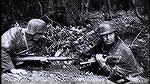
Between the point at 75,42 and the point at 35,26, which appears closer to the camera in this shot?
the point at 35,26

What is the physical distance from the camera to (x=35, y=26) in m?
5.57

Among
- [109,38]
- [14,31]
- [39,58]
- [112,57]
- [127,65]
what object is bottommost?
[127,65]

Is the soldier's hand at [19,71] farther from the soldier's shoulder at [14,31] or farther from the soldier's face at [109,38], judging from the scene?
the soldier's face at [109,38]

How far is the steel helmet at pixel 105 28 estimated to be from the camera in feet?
18.2

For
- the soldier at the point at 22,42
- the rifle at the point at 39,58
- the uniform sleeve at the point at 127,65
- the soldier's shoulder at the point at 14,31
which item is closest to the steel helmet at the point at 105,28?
the uniform sleeve at the point at 127,65

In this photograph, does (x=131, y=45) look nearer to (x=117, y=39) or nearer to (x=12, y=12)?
(x=117, y=39)

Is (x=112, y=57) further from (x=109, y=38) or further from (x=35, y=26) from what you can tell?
(x=35, y=26)

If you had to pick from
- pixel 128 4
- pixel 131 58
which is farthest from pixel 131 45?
pixel 128 4

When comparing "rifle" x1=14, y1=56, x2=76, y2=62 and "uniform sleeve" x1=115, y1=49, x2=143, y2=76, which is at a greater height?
"rifle" x1=14, y1=56, x2=76, y2=62

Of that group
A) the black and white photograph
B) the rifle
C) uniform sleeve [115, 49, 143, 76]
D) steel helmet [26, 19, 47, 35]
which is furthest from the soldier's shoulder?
uniform sleeve [115, 49, 143, 76]

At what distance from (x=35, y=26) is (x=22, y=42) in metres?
0.35

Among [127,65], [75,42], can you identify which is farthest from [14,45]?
[127,65]

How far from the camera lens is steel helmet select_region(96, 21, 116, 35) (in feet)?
18.2

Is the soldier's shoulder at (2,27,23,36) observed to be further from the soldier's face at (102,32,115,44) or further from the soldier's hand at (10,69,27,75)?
the soldier's face at (102,32,115,44)
